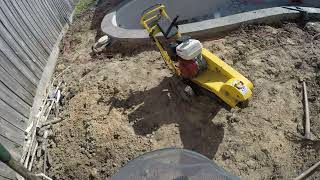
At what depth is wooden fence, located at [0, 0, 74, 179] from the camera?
6.16m

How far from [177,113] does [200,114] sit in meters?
0.39

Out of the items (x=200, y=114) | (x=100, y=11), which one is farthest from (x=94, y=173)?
(x=100, y=11)

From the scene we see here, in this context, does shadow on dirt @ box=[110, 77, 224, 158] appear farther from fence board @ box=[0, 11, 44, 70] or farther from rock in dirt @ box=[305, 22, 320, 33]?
rock in dirt @ box=[305, 22, 320, 33]

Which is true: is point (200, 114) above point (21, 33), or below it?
below

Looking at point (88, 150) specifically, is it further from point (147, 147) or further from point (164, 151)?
point (164, 151)

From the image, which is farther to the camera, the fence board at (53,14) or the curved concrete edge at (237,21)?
the fence board at (53,14)

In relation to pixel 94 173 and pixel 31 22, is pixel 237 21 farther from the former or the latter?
pixel 31 22

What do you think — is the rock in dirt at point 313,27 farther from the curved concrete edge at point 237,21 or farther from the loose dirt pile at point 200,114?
the curved concrete edge at point 237,21

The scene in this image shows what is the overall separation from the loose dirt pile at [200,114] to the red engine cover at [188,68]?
439 mm

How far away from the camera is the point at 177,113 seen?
20.7ft

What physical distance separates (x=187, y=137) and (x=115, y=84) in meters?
1.79

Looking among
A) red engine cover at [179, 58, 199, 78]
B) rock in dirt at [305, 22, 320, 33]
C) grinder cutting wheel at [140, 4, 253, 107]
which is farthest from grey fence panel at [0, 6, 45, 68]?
rock in dirt at [305, 22, 320, 33]

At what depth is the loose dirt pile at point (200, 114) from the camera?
5754 mm

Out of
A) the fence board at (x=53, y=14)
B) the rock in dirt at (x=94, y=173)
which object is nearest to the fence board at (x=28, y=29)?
the fence board at (x=53, y=14)
